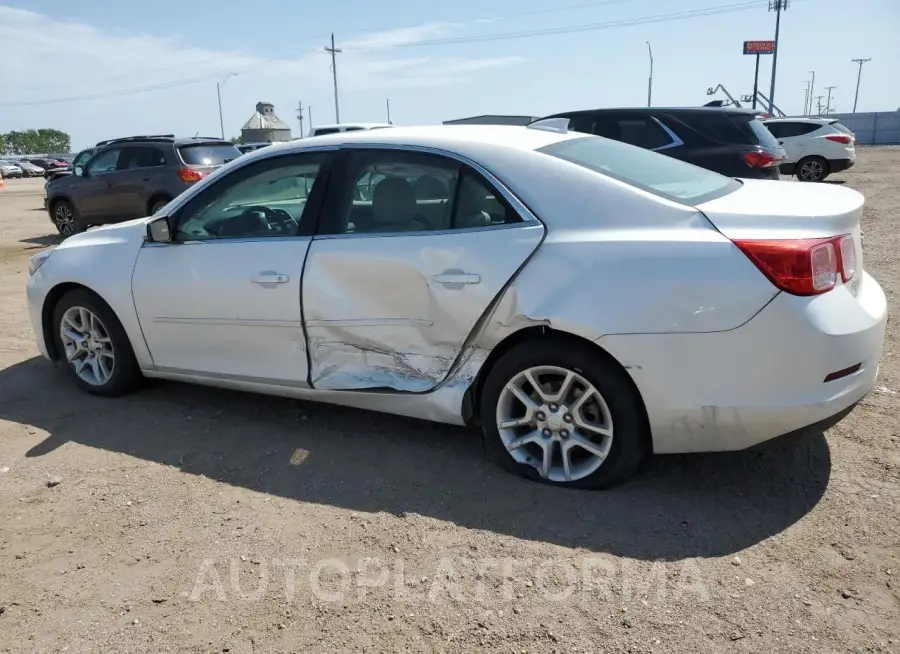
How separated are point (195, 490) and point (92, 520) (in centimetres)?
45

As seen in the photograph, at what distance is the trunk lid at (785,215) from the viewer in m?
2.94

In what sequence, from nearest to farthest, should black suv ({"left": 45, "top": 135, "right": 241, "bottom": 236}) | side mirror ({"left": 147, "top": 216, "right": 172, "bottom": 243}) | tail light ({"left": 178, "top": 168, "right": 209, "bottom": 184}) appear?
side mirror ({"left": 147, "top": 216, "right": 172, "bottom": 243})
tail light ({"left": 178, "top": 168, "right": 209, "bottom": 184})
black suv ({"left": 45, "top": 135, "right": 241, "bottom": 236})

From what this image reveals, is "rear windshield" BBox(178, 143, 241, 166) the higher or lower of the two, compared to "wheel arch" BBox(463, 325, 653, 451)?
higher

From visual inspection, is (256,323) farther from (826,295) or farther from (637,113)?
(637,113)

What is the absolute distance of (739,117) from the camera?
928 cm

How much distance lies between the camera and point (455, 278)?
3361mm

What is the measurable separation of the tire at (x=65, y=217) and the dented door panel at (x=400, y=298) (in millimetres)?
11179

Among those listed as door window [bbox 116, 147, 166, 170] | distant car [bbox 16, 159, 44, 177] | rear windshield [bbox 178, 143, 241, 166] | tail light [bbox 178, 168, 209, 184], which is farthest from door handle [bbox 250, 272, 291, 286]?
distant car [bbox 16, 159, 44, 177]

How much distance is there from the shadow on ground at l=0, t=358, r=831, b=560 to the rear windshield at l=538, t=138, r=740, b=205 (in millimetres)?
1181

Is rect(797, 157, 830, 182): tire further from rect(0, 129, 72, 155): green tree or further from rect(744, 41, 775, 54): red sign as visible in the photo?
rect(0, 129, 72, 155): green tree

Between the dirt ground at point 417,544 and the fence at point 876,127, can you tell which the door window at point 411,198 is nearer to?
the dirt ground at point 417,544

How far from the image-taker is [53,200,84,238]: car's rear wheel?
43.3 feet

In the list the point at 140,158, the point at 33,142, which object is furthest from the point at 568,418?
the point at 33,142

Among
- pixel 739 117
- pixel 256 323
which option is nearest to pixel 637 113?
pixel 739 117
